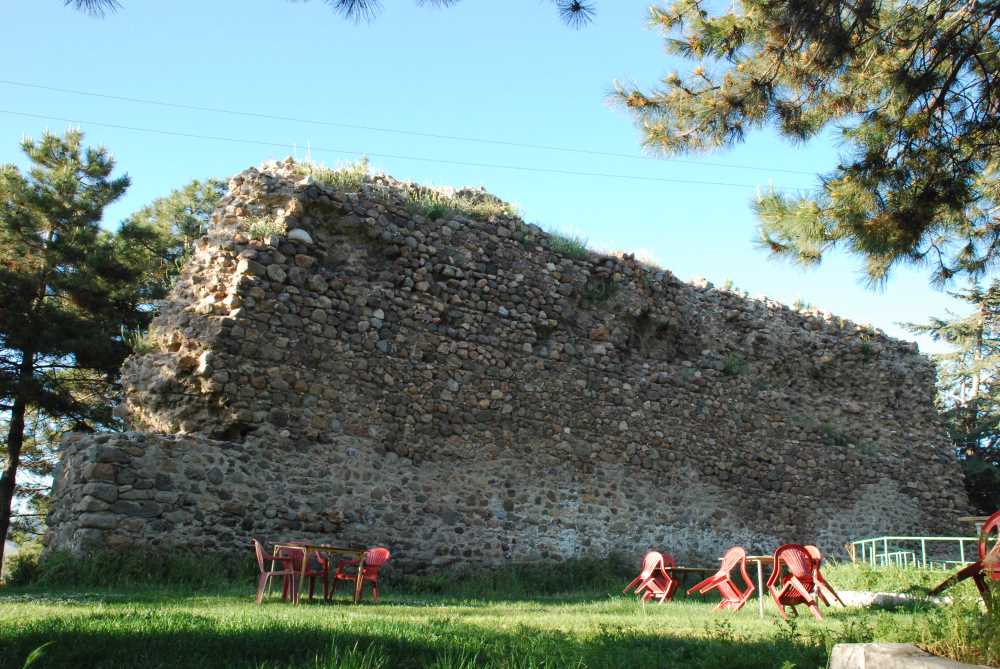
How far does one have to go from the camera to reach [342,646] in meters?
4.50

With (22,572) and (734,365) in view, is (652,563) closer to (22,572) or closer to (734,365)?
(734,365)

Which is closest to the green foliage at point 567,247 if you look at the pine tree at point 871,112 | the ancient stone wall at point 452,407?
the ancient stone wall at point 452,407

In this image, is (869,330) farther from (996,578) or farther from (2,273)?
(2,273)

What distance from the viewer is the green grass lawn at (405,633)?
13.6 feet

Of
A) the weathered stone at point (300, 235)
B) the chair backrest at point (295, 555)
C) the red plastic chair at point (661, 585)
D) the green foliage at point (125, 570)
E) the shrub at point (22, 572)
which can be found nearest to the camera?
the chair backrest at point (295, 555)

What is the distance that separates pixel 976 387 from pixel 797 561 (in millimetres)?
24241

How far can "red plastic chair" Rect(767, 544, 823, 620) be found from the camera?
7379mm

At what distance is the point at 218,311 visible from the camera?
32.1 ft

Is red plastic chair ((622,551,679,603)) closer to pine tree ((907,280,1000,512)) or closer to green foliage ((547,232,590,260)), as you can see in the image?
green foliage ((547,232,590,260))

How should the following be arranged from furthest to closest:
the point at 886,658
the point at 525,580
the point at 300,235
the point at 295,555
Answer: the point at 525,580, the point at 300,235, the point at 295,555, the point at 886,658

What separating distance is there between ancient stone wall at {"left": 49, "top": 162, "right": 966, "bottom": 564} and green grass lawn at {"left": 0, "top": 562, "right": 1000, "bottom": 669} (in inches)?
71.4

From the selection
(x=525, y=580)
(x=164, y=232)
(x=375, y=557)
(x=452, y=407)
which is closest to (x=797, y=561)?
(x=375, y=557)

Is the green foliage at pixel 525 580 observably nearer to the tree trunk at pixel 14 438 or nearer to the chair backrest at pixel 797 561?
the chair backrest at pixel 797 561

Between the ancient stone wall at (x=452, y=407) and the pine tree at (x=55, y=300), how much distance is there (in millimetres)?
7595
